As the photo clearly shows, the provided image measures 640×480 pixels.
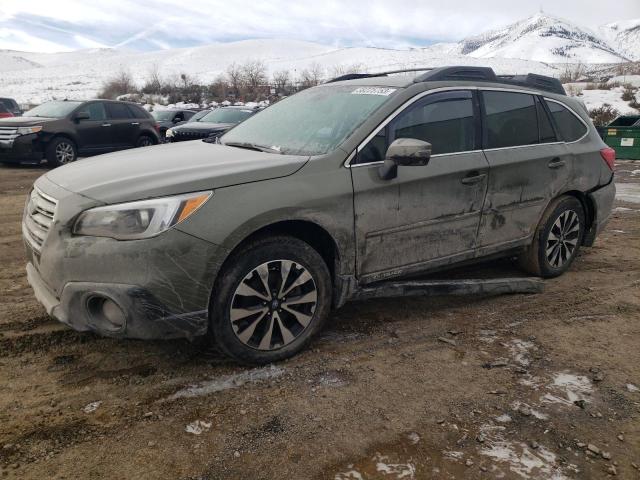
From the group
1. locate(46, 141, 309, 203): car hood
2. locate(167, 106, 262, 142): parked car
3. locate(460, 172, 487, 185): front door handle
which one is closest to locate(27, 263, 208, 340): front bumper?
locate(46, 141, 309, 203): car hood

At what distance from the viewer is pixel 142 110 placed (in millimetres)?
13555

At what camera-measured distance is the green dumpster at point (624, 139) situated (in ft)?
48.4

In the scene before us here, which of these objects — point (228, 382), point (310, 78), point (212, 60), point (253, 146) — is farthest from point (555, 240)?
point (212, 60)

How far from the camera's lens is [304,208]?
9.69 feet

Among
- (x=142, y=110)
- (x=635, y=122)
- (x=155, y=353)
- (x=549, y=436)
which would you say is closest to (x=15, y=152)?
(x=142, y=110)

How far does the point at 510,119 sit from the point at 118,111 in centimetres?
1118

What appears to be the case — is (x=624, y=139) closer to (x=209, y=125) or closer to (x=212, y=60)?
(x=209, y=125)

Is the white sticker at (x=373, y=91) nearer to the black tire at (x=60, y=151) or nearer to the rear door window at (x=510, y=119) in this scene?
the rear door window at (x=510, y=119)

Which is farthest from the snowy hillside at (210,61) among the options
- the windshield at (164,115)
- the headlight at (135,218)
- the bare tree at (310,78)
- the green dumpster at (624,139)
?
the headlight at (135,218)

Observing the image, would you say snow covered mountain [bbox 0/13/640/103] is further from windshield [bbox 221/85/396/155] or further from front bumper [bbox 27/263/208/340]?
front bumper [bbox 27/263/208/340]

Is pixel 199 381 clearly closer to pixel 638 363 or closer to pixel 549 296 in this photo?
pixel 638 363

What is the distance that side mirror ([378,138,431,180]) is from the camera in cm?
308

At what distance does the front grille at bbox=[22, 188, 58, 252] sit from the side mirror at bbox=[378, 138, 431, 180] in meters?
1.89

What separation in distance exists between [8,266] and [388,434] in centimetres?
400
